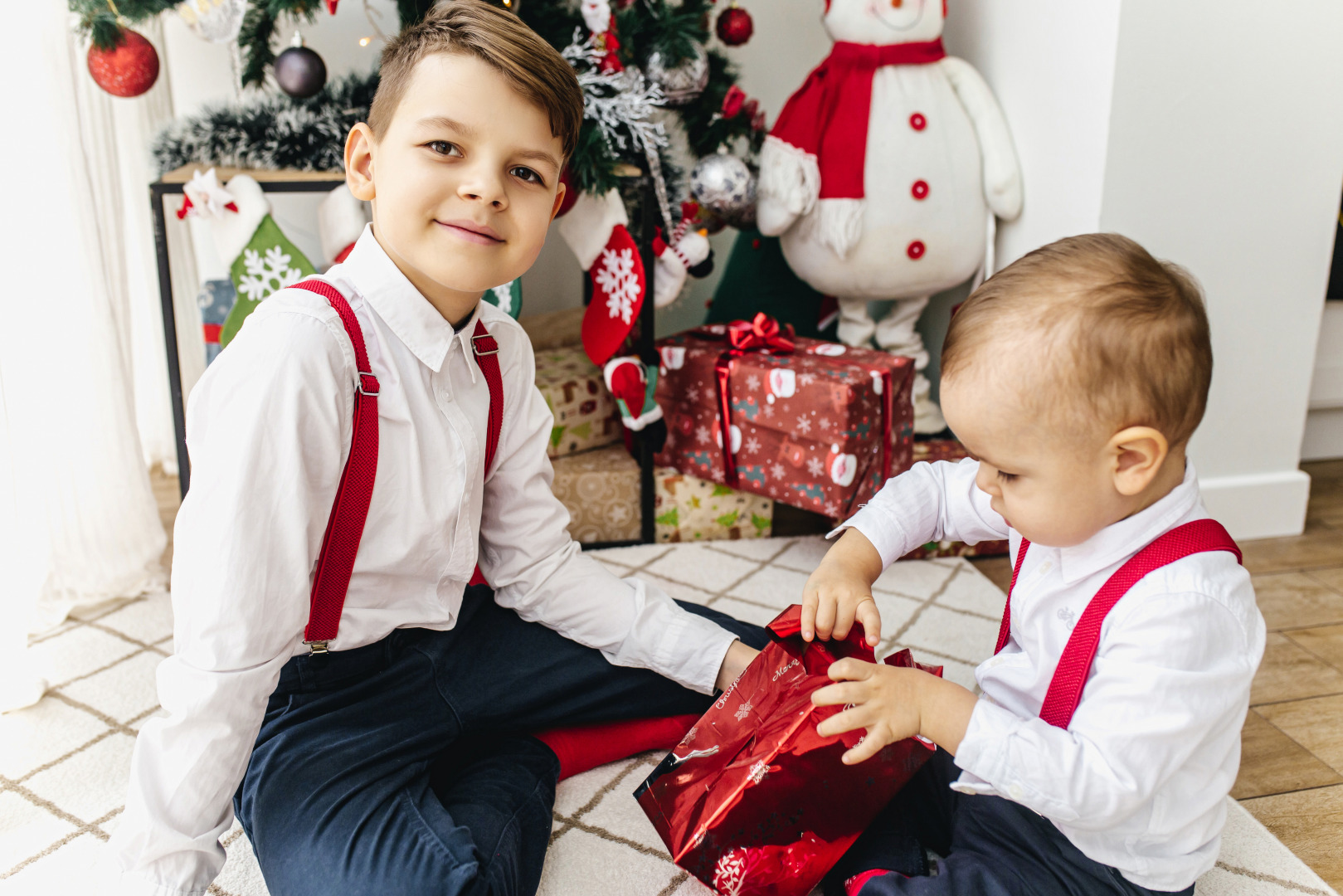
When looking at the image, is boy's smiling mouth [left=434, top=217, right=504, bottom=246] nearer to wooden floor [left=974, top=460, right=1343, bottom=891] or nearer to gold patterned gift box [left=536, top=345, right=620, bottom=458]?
gold patterned gift box [left=536, top=345, right=620, bottom=458]

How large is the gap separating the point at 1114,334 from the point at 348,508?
1.87 ft

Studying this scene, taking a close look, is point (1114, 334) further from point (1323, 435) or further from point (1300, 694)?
point (1323, 435)

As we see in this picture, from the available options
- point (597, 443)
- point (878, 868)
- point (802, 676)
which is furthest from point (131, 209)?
point (878, 868)

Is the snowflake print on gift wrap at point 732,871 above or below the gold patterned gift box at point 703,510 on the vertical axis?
above

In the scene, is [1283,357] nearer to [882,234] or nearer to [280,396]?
[882,234]

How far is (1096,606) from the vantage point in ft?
2.21

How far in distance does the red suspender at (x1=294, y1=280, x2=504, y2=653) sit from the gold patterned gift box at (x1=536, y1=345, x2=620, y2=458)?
0.71 meters

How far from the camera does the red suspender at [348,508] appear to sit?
2.51 feet

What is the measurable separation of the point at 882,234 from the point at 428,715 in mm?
1050

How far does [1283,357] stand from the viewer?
1.50 meters

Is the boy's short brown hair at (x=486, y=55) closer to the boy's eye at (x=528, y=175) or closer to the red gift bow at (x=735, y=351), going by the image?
the boy's eye at (x=528, y=175)

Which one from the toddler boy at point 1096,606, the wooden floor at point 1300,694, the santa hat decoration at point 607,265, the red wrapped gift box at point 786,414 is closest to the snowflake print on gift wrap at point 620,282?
the santa hat decoration at point 607,265

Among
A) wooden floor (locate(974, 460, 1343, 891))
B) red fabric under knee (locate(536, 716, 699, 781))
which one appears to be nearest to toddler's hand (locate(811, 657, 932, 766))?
red fabric under knee (locate(536, 716, 699, 781))

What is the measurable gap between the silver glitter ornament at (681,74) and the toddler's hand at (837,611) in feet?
Result: 2.87
